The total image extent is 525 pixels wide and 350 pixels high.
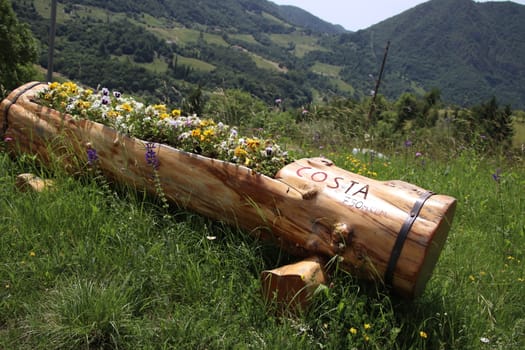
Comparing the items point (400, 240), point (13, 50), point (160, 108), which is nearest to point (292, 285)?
point (400, 240)

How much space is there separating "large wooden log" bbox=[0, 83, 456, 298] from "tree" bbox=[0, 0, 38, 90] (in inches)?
813

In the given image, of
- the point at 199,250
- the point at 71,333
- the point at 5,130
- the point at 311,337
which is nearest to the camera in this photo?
the point at 71,333

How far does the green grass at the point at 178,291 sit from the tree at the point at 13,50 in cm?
2098

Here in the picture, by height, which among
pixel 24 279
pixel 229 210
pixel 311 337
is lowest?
pixel 24 279

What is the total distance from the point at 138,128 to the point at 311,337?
2028mm

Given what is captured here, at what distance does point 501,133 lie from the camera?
6.45 meters

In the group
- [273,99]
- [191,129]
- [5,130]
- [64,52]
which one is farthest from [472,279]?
[64,52]

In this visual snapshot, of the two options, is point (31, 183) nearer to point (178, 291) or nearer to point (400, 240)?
point (178, 291)

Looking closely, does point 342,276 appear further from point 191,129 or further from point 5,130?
point 5,130

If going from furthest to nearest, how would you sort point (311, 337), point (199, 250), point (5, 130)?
1. point (5, 130)
2. point (199, 250)
3. point (311, 337)

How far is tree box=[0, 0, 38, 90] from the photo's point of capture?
20947mm

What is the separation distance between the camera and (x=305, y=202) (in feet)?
7.81

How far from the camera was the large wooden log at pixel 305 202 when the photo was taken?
215 centimetres

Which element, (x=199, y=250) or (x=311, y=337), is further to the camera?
(x=199, y=250)
